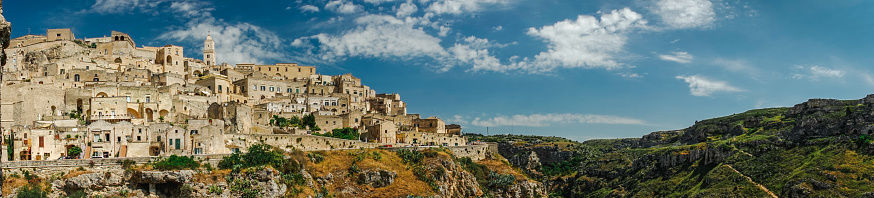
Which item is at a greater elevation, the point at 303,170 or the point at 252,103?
the point at 252,103

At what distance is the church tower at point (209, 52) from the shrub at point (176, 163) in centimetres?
5074

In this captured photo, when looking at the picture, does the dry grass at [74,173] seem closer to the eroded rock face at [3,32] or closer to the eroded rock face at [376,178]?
the eroded rock face at [376,178]

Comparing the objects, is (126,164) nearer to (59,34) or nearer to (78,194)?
(78,194)

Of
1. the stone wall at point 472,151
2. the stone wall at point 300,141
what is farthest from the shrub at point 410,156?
the stone wall at point 472,151

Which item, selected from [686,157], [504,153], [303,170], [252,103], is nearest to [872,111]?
[686,157]

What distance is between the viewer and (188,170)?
1754 inches

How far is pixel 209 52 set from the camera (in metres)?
95.0

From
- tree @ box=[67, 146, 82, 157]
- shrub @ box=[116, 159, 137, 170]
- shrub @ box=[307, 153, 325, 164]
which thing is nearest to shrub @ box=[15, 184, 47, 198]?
shrub @ box=[116, 159, 137, 170]

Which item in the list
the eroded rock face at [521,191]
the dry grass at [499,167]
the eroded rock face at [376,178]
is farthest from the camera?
the dry grass at [499,167]

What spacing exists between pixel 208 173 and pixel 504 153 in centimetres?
6936

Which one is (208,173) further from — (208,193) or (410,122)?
(410,122)

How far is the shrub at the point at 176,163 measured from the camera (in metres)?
44.2

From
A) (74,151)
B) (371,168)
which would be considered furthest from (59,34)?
(371,168)

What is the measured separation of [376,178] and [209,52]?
171ft
